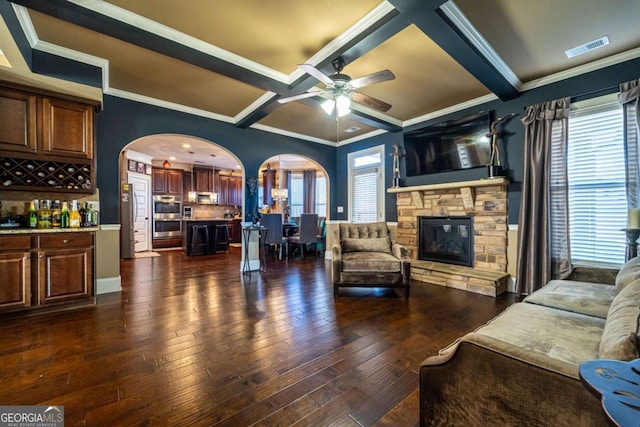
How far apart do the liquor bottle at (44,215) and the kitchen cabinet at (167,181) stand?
555 cm

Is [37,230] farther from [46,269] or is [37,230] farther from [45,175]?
[45,175]

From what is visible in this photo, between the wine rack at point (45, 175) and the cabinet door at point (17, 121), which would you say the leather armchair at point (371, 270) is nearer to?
the wine rack at point (45, 175)

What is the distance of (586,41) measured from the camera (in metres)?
2.69

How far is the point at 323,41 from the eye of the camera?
2.64 m

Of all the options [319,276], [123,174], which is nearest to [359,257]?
[319,276]

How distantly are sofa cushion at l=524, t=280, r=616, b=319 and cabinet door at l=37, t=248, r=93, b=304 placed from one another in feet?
14.2

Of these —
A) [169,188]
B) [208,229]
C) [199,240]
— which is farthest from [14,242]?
[169,188]

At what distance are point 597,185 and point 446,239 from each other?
1931mm

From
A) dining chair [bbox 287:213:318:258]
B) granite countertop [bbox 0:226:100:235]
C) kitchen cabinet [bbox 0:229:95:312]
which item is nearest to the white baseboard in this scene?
kitchen cabinet [bbox 0:229:95:312]

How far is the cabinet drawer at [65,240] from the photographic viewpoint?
9.20 ft

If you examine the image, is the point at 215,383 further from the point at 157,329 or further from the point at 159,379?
the point at 157,329

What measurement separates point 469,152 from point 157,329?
4624 mm

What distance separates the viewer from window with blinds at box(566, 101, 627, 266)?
9.84 ft

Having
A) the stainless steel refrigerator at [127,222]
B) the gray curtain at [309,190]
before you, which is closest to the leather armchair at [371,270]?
the gray curtain at [309,190]
